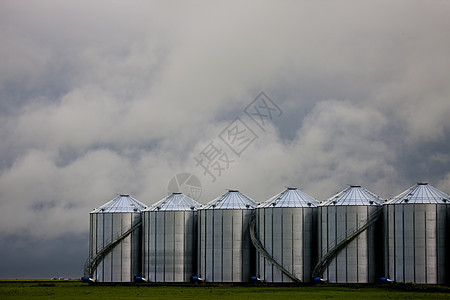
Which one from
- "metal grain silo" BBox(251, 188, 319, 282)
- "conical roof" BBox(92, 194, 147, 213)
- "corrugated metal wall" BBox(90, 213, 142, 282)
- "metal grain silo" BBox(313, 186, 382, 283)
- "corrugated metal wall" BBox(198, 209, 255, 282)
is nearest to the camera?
"metal grain silo" BBox(313, 186, 382, 283)

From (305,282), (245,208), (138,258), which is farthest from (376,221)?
(138,258)

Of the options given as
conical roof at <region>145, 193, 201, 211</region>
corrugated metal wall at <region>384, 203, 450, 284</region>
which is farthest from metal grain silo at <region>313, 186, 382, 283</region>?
conical roof at <region>145, 193, 201, 211</region>

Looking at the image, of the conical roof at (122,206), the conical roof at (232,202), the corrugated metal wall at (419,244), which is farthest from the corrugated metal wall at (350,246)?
the conical roof at (122,206)

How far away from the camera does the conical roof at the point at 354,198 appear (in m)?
106

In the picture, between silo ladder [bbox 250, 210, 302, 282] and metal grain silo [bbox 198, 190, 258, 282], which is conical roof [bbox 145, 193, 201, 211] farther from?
silo ladder [bbox 250, 210, 302, 282]

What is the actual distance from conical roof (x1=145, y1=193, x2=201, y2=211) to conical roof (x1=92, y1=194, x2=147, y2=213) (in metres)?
Result: 4.85

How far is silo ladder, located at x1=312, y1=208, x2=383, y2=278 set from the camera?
104m

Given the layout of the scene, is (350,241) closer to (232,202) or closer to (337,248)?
(337,248)

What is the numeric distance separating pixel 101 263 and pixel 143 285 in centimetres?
1434

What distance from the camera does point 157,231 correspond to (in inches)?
4774

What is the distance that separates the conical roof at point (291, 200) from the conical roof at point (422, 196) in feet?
46.4

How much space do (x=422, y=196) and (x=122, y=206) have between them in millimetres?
54815

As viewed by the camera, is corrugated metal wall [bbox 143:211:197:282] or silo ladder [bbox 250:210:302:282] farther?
corrugated metal wall [bbox 143:211:197:282]

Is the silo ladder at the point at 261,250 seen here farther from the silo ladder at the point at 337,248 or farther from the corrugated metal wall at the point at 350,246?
the corrugated metal wall at the point at 350,246
